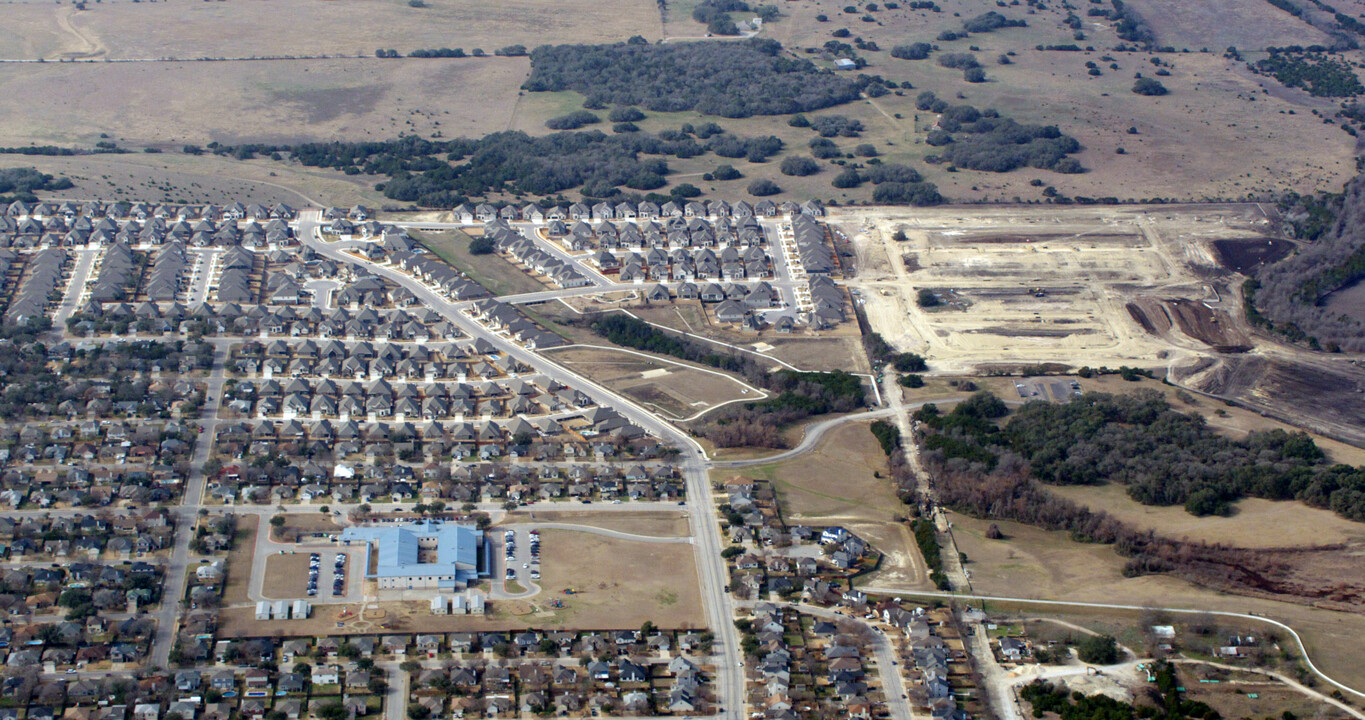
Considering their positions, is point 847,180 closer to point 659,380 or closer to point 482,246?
point 482,246

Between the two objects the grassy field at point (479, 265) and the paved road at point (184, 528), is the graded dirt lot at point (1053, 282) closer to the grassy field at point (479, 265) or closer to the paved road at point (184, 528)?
the grassy field at point (479, 265)

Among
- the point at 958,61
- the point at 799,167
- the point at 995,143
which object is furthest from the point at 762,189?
the point at 958,61

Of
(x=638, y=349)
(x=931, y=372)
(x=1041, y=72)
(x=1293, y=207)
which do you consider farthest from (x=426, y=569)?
(x=1041, y=72)

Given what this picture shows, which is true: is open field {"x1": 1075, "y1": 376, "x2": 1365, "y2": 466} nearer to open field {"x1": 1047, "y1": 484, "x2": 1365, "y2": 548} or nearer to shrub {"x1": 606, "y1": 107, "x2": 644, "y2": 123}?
open field {"x1": 1047, "y1": 484, "x2": 1365, "y2": 548}

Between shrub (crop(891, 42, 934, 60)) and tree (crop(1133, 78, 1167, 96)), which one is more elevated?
tree (crop(1133, 78, 1167, 96))

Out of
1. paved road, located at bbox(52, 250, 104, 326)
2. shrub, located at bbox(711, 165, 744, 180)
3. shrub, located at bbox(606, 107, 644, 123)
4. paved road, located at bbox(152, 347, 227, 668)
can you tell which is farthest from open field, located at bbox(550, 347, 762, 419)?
shrub, located at bbox(606, 107, 644, 123)

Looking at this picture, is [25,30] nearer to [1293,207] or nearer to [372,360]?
[372,360]

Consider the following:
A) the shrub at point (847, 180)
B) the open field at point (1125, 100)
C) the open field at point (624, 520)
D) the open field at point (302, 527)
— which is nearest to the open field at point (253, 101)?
the shrub at point (847, 180)
